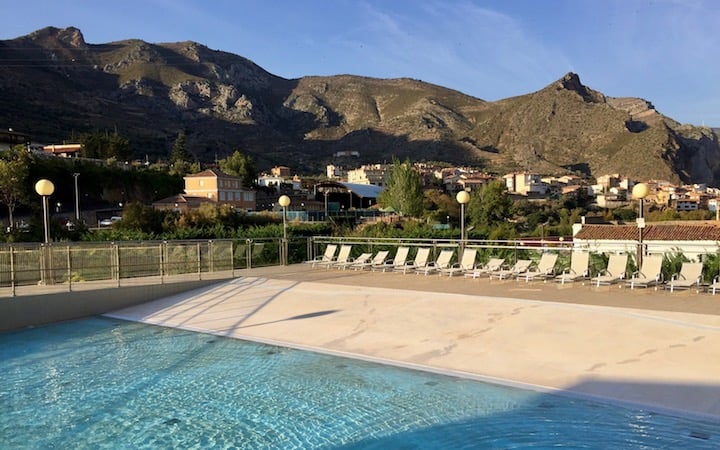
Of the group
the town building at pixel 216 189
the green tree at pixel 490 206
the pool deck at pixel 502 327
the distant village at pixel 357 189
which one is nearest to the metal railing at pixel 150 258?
the pool deck at pixel 502 327

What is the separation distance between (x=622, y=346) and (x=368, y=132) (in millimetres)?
159743

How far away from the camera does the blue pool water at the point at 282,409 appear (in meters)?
5.69

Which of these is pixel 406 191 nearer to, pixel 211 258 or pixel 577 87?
pixel 211 258

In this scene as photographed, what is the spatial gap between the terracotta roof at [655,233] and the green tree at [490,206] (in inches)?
1041

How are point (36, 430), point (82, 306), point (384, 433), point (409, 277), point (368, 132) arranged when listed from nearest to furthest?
point (384, 433), point (36, 430), point (82, 306), point (409, 277), point (368, 132)

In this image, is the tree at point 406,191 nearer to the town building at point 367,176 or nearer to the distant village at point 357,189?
the distant village at point 357,189

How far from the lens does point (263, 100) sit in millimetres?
196125

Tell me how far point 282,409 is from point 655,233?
113ft

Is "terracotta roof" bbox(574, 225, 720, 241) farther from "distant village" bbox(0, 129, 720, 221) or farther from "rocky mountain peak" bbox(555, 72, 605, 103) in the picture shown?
"rocky mountain peak" bbox(555, 72, 605, 103)

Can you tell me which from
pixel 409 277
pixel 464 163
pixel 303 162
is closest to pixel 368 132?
pixel 303 162

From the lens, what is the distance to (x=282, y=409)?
668 cm

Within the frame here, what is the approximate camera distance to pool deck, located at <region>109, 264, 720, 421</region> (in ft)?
22.2

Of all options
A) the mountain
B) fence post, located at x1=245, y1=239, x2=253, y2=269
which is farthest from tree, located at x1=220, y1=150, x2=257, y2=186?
fence post, located at x1=245, y1=239, x2=253, y2=269

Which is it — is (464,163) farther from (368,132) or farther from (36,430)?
(36,430)
